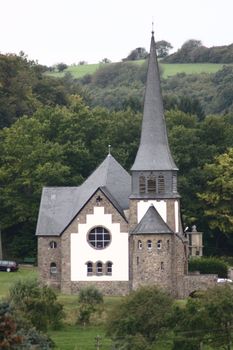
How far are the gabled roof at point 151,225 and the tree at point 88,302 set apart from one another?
15.6ft

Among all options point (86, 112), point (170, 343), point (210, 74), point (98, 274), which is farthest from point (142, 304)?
point (210, 74)

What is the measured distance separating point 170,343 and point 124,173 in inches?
829

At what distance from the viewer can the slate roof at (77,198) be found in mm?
91188

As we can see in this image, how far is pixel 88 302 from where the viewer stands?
83.8 metres

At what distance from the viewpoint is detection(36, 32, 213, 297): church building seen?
89750 mm

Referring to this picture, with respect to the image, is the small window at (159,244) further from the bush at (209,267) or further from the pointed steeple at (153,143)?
the bush at (209,267)

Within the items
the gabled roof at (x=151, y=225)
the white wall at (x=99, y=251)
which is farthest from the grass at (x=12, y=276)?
the gabled roof at (x=151, y=225)

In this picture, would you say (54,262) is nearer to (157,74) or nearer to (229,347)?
(157,74)

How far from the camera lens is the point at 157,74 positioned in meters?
90.7

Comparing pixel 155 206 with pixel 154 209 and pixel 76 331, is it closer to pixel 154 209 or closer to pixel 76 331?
pixel 154 209

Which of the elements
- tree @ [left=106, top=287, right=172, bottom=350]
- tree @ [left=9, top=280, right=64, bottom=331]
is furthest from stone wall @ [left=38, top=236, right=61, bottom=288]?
tree @ [left=106, top=287, right=172, bottom=350]

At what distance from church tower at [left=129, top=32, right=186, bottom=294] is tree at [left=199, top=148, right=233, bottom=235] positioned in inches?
583

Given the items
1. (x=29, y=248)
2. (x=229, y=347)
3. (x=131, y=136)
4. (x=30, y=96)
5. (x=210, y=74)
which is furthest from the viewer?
(x=210, y=74)

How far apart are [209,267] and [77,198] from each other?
928cm
